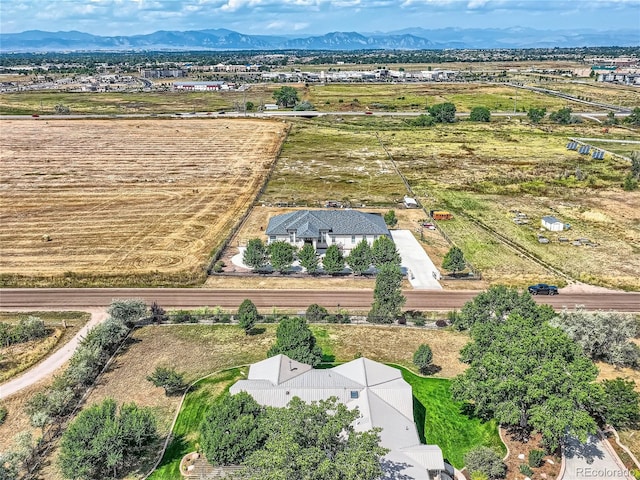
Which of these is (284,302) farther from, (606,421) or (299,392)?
(606,421)

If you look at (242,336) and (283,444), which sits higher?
(283,444)

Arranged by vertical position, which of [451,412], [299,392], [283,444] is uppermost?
[283,444]

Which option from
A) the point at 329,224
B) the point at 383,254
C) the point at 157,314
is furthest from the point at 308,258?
the point at 157,314

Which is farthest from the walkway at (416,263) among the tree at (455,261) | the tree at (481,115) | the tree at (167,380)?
the tree at (481,115)

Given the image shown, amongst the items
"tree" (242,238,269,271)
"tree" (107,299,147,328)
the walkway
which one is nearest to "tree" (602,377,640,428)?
the walkway

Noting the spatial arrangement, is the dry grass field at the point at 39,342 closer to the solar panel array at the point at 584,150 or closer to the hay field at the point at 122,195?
the hay field at the point at 122,195

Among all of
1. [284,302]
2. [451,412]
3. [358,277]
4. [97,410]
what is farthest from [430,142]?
[97,410]

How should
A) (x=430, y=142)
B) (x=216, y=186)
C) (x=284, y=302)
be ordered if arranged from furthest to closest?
(x=430, y=142), (x=216, y=186), (x=284, y=302)

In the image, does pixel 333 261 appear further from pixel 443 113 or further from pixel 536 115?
pixel 536 115
